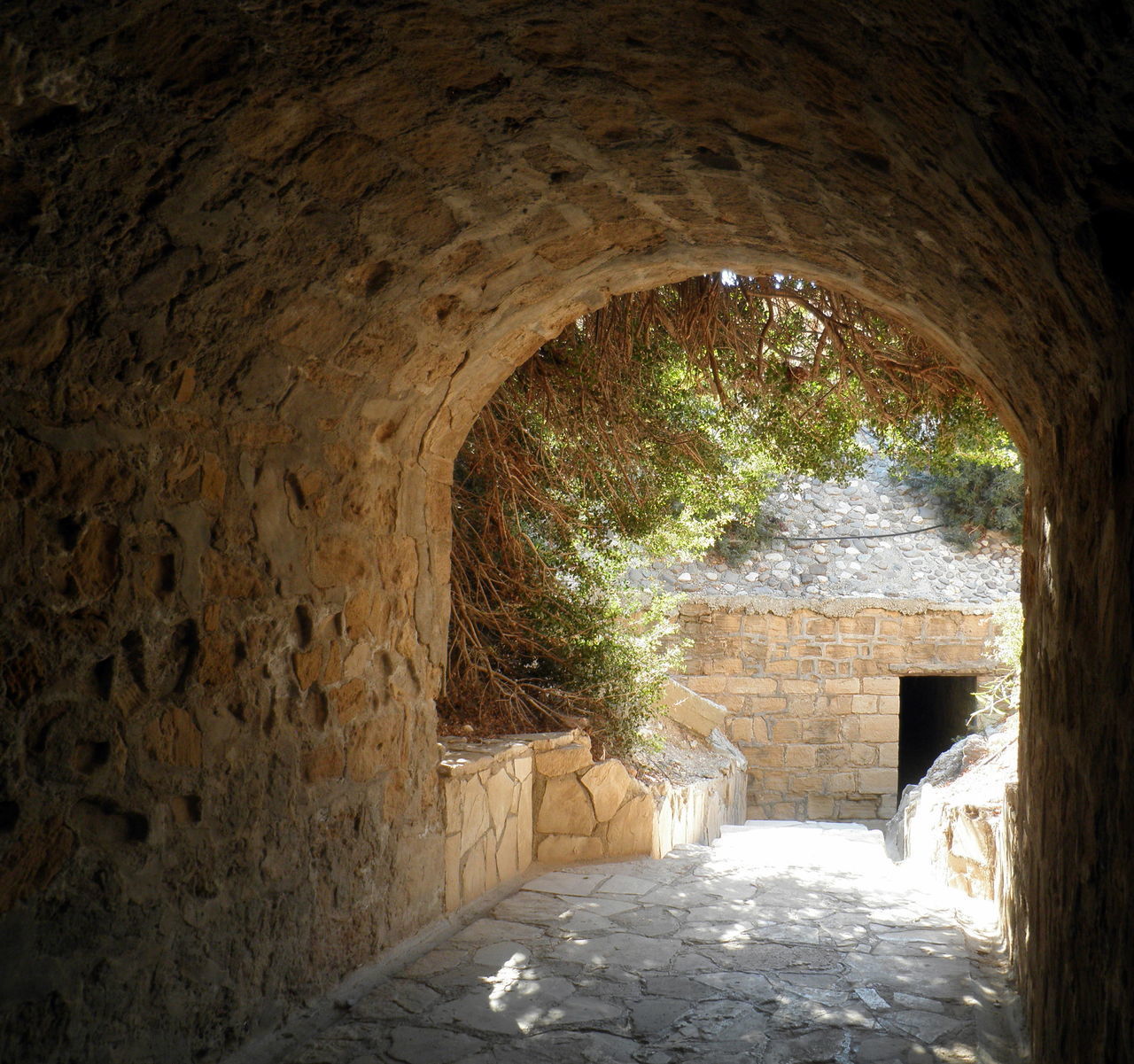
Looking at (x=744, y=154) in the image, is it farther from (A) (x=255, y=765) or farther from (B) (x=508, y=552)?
(B) (x=508, y=552)

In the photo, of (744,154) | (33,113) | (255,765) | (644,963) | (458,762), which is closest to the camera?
(33,113)

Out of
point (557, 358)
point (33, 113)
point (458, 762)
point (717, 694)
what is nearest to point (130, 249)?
point (33, 113)

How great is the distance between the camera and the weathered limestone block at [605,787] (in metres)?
5.06

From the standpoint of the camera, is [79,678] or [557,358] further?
[557,358]

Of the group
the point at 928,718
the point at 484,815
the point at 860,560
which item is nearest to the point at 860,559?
the point at 860,560

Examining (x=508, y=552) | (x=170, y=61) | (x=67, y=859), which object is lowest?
(x=67, y=859)

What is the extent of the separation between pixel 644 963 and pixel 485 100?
8.93 feet

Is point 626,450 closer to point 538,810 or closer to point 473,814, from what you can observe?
→ point 538,810

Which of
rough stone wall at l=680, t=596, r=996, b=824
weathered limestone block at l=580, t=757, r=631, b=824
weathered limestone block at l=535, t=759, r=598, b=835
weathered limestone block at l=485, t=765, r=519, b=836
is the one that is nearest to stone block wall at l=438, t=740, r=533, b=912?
weathered limestone block at l=485, t=765, r=519, b=836

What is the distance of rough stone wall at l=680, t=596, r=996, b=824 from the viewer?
10.1m

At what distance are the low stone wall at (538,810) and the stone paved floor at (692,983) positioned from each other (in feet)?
0.62

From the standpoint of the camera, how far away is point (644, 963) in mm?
3461

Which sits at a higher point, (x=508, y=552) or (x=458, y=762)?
(x=508, y=552)

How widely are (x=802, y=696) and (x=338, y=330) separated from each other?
8129 millimetres
